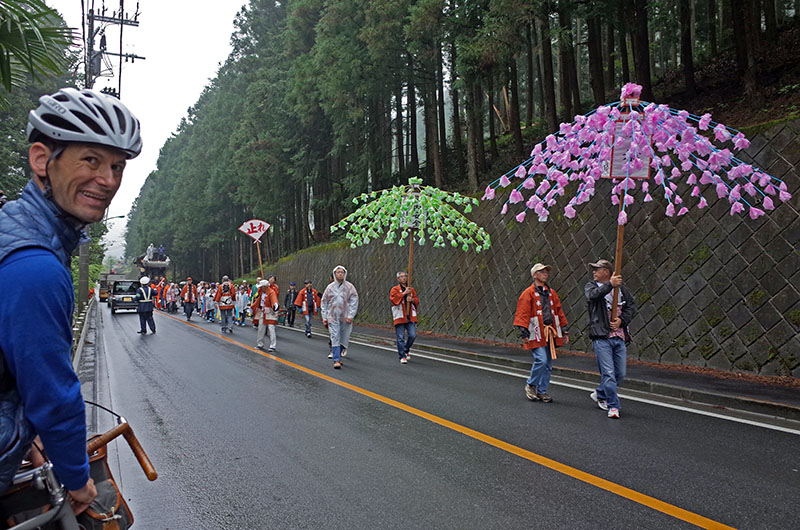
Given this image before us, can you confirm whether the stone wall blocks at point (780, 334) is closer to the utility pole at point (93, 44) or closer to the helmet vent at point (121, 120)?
the helmet vent at point (121, 120)

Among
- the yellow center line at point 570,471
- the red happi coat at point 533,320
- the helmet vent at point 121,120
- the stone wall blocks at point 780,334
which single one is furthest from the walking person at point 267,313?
the helmet vent at point 121,120

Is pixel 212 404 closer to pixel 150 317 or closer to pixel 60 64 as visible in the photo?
pixel 60 64

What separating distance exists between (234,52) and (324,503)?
165 ft

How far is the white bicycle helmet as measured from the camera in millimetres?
1906

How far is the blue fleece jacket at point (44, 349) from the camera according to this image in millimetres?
1655

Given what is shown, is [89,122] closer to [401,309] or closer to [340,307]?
[340,307]

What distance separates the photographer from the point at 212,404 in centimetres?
791

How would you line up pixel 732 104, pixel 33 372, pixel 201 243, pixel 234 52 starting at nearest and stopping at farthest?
pixel 33 372 → pixel 732 104 → pixel 234 52 → pixel 201 243

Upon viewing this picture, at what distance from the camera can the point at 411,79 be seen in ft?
81.8

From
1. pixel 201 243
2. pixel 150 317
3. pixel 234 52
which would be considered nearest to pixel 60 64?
pixel 150 317

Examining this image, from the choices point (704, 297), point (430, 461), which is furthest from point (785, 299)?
point (430, 461)

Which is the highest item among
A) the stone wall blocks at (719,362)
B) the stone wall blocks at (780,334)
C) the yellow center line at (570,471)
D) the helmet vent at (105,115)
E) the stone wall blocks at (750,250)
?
the helmet vent at (105,115)

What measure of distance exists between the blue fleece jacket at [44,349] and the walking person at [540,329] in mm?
6771

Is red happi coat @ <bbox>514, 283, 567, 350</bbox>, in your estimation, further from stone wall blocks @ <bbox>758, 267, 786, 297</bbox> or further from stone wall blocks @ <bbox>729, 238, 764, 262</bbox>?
stone wall blocks @ <bbox>729, 238, 764, 262</bbox>
